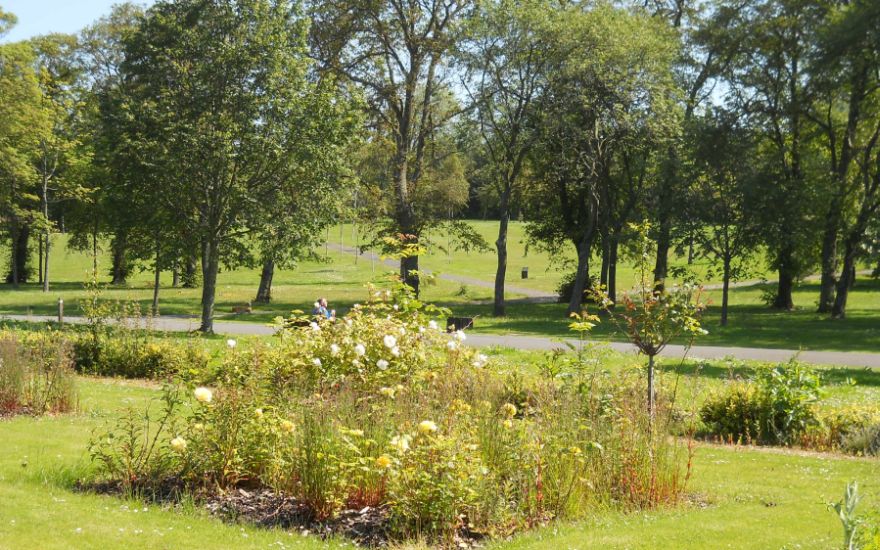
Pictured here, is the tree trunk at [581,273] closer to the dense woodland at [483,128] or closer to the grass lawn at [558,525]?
the dense woodland at [483,128]

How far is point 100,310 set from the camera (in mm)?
15102

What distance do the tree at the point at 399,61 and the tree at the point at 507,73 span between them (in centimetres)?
133

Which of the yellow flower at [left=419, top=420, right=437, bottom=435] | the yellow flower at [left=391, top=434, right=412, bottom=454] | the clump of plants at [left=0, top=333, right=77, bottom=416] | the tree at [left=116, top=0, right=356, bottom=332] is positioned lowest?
the clump of plants at [left=0, top=333, right=77, bottom=416]

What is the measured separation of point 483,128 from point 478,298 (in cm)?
1213

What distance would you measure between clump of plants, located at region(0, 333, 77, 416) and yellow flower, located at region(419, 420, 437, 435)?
6.31 meters

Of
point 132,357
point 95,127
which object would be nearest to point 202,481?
point 132,357

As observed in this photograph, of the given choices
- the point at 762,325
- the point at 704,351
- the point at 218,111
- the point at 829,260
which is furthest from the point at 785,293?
the point at 218,111

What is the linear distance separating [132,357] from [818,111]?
1158 inches

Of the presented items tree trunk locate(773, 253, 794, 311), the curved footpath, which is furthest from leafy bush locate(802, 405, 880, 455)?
tree trunk locate(773, 253, 794, 311)

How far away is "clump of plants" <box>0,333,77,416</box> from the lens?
10.5 metres

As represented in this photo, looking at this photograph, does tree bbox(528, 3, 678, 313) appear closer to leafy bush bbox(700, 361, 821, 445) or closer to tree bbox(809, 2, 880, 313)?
tree bbox(809, 2, 880, 313)

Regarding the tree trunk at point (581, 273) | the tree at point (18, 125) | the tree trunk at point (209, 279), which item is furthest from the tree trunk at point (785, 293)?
the tree at point (18, 125)

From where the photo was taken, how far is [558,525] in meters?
6.39

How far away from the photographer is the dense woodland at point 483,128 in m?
22.2
